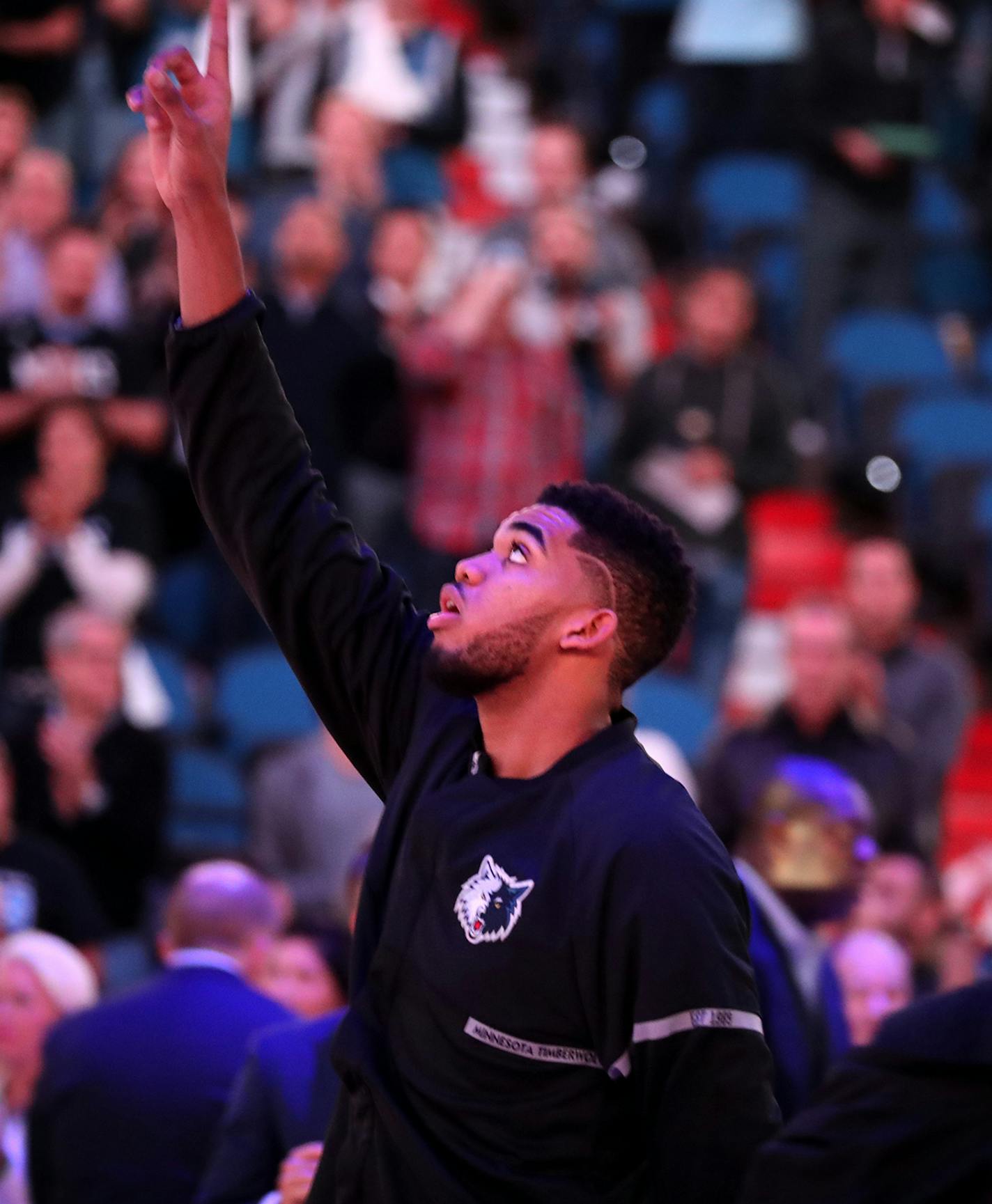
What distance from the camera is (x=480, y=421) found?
706cm

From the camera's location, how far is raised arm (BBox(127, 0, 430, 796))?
2.14 metres

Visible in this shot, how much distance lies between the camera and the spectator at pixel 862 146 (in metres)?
8.77

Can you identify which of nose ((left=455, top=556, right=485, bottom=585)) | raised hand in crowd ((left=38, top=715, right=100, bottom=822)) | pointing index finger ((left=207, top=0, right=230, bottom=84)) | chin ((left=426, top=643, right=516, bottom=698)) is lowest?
raised hand in crowd ((left=38, top=715, right=100, bottom=822))

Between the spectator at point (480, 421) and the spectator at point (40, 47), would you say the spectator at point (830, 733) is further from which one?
the spectator at point (40, 47)

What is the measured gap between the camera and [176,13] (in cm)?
932

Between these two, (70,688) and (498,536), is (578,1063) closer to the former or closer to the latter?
(498,536)

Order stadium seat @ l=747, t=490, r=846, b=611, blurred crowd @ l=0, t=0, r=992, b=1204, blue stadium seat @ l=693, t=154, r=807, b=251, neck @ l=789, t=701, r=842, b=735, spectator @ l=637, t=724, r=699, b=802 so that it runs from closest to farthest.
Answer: blurred crowd @ l=0, t=0, r=992, b=1204, spectator @ l=637, t=724, r=699, b=802, neck @ l=789, t=701, r=842, b=735, stadium seat @ l=747, t=490, r=846, b=611, blue stadium seat @ l=693, t=154, r=807, b=251

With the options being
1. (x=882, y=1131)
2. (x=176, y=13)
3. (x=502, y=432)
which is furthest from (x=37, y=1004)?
(x=176, y=13)

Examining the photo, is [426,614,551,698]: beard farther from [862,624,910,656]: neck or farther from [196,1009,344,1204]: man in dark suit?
[862,624,910,656]: neck

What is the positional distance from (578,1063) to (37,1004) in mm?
2359

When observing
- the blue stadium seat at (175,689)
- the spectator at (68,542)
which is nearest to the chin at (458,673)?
the spectator at (68,542)

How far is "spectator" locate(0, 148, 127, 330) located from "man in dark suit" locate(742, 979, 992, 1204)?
578 centimetres

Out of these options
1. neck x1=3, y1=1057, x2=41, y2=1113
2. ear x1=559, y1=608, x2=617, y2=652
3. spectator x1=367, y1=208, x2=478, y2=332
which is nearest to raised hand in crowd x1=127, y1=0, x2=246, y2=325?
ear x1=559, y1=608, x2=617, y2=652

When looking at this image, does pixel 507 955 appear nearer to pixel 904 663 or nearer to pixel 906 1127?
pixel 906 1127
